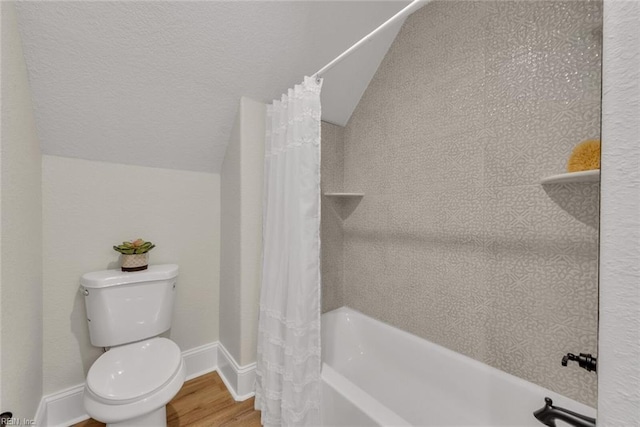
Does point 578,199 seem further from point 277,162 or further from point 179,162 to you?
point 179,162

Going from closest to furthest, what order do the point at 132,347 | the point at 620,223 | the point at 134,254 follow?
the point at 620,223 → the point at 132,347 → the point at 134,254

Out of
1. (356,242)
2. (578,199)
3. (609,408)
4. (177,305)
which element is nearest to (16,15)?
(177,305)

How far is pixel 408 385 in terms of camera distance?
5.05 feet

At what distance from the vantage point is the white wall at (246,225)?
5.15 feet

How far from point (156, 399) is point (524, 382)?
5.39ft

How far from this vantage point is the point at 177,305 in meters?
1.73

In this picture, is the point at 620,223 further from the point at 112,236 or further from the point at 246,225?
the point at 112,236

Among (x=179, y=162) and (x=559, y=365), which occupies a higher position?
(x=179, y=162)

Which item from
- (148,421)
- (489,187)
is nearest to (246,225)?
(148,421)

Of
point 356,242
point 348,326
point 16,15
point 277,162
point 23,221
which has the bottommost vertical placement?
point 348,326

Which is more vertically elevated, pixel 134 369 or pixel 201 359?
pixel 134 369

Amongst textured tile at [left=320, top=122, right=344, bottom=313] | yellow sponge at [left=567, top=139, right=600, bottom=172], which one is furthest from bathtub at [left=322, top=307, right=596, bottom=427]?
yellow sponge at [left=567, top=139, right=600, bottom=172]

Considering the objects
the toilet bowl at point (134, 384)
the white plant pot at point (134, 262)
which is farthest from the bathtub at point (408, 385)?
the white plant pot at point (134, 262)

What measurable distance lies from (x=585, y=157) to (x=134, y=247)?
2.18m
